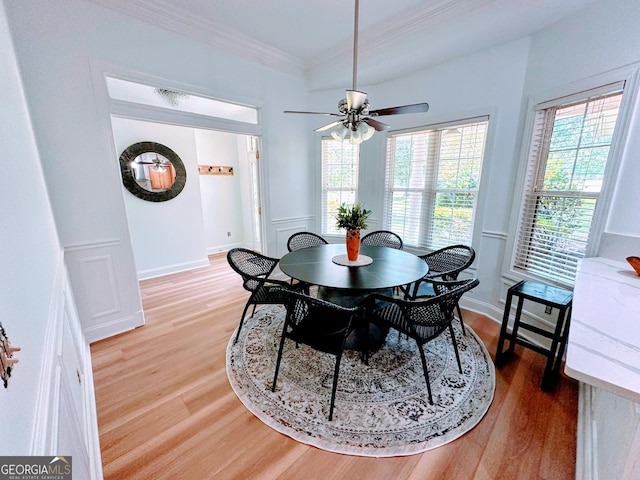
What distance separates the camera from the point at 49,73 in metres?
2.10

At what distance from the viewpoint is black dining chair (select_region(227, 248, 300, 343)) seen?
2379 millimetres

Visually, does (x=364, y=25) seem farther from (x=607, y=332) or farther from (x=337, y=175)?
(x=607, y=332)

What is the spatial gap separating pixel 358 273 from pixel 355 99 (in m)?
1.34

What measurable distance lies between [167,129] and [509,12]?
4.52 metres

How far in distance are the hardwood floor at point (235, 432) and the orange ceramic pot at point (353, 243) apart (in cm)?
145

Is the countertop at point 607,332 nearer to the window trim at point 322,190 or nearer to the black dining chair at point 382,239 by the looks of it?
the black dining chair at point 382,239

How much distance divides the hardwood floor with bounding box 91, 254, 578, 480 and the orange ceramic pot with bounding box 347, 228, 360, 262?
145 centimetres

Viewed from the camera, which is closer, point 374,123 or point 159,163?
point 374,123

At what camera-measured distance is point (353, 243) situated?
2463 millimetres

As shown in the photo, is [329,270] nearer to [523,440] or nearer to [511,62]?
[523,440]

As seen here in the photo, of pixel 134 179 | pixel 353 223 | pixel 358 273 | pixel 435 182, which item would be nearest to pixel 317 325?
pixel 358 273

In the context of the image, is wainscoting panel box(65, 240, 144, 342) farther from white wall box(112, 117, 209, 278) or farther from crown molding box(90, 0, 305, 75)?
crown molding box(90, 0, 305, 75)

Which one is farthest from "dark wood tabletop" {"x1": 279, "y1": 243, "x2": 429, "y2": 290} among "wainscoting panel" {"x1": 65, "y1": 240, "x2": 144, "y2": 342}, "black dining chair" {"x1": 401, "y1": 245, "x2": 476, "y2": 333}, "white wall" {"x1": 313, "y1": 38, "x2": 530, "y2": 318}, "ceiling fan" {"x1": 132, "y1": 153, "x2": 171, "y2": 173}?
"ceiling fan" {"x1": 132, "y1": 153, "x2": 171, "y2": 173}

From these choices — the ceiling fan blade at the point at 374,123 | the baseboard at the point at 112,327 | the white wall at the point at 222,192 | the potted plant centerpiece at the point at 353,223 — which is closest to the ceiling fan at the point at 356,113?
the ceiling fan blade at the point at 374,123
